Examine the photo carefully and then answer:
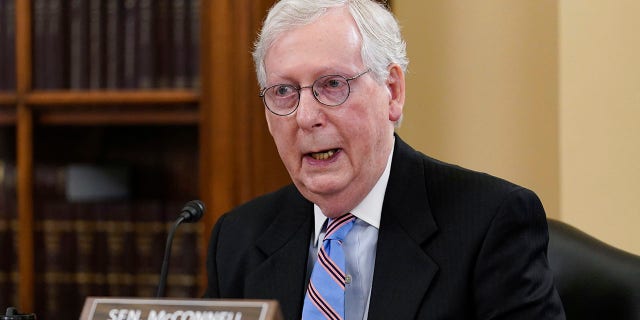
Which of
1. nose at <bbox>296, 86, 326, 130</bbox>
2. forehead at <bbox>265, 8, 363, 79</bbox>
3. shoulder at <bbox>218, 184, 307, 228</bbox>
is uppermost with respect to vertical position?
forehead at <bbox>265, 8, 363, 79</bbox>

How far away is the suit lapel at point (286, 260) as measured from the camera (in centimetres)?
177

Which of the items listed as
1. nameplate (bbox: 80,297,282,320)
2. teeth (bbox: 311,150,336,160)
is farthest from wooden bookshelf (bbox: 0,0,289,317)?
nameplate (bbox: 80,297,282,320)

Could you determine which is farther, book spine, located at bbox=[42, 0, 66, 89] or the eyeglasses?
book spine, located at bbox=[42, 0, 66, 89]

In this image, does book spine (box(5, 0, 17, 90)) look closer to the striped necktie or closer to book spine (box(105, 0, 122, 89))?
book spine (box(105, 0, 122, 89))

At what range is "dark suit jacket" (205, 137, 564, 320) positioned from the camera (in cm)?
159

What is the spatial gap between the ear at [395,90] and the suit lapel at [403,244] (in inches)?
4.5

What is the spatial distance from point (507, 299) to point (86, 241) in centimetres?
168

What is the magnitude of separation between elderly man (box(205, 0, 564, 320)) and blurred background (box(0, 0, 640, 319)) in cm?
87

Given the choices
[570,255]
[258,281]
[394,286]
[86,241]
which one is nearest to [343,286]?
[394,286]

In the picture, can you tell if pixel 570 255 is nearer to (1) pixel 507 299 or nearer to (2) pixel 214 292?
(1) pixel 507 299

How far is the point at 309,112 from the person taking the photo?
5.32ft

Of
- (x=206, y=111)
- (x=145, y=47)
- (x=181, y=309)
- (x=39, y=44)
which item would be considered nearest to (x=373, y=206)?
(x=181, y=309)

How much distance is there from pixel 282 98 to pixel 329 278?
339 mm

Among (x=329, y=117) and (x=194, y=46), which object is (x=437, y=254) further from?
(x=194, y=46)
